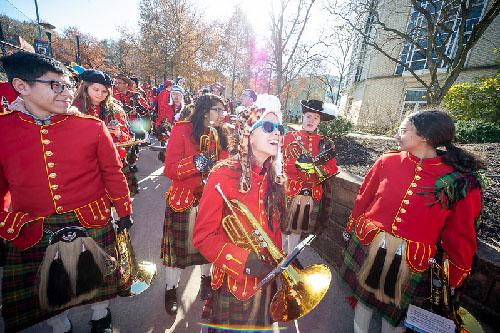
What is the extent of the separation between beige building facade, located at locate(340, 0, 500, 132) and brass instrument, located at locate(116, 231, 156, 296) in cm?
1231

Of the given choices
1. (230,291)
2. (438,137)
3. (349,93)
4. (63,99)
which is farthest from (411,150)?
(349,93)

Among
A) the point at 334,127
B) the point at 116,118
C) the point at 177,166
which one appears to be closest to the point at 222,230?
the point at 177,166

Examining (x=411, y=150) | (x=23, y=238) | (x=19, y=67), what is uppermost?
(x=19, y=67)

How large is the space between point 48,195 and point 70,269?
0.66 m

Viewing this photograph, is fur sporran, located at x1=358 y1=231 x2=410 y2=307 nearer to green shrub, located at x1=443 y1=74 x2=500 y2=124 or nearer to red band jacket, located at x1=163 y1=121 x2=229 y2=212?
red band jacket, located at x1=163 y1=121 x2=229 y2=212

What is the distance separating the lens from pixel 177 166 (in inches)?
94.5

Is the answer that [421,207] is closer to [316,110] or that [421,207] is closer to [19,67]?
[316,110]

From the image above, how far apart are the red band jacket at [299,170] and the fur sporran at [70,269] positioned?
259 cm

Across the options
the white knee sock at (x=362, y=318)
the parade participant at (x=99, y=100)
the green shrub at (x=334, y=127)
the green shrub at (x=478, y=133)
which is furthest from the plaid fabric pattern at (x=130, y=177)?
the green shrub at (x=478, y=133)

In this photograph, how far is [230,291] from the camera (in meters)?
1.58

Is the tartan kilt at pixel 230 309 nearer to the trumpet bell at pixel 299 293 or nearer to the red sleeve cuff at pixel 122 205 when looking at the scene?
the trumpet bell at pixel 299 293

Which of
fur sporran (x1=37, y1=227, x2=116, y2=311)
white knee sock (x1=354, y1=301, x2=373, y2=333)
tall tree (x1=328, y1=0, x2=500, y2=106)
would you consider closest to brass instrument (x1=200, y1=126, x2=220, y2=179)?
fur sporran (x1=37, y1=227, x2=116, y2=311)

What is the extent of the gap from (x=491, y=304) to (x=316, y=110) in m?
3.15

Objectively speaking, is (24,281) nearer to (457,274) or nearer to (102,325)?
(102,325)
